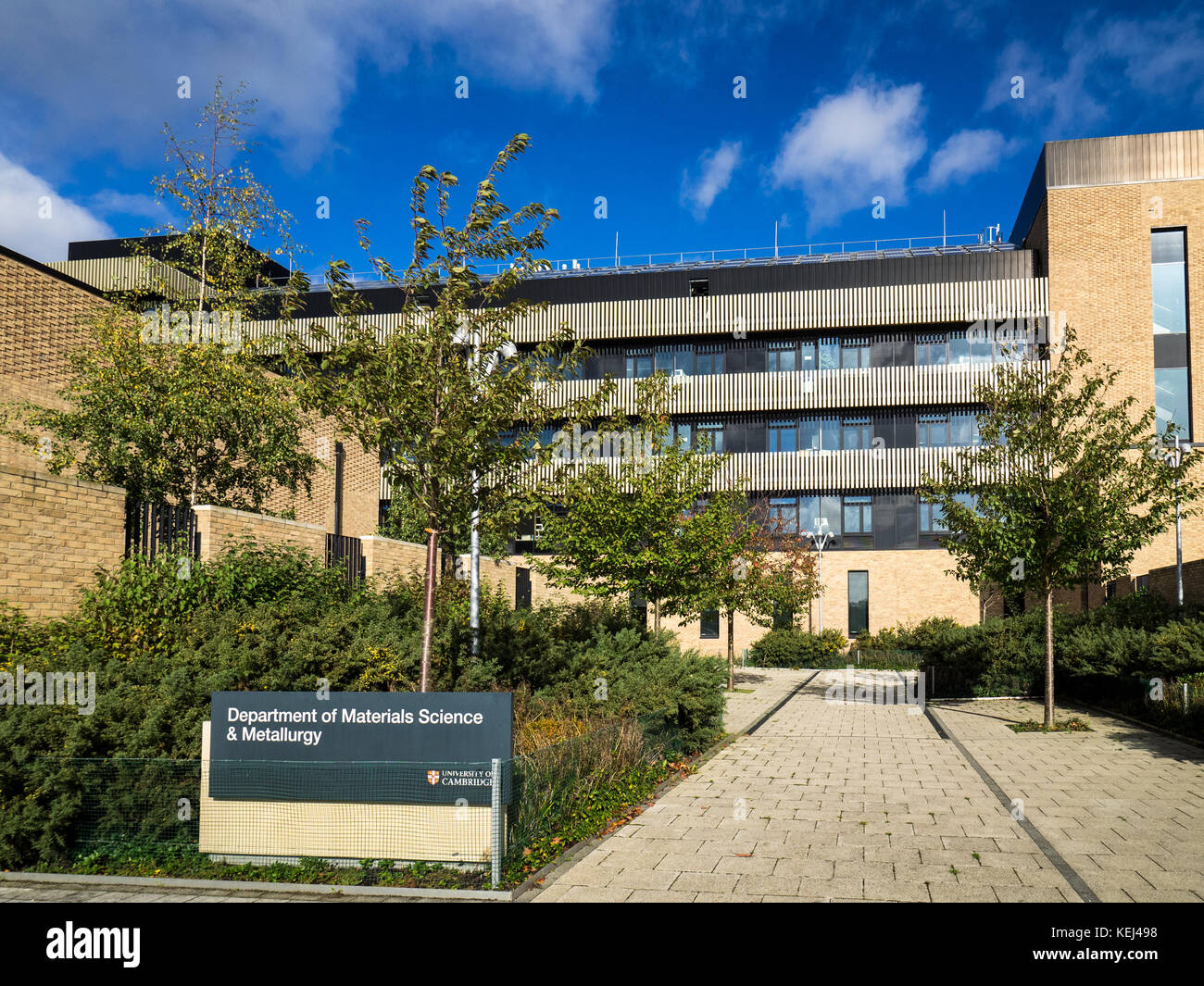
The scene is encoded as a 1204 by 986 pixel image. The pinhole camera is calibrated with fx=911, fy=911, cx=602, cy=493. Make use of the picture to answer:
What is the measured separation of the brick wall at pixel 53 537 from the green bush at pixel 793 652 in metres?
28.9

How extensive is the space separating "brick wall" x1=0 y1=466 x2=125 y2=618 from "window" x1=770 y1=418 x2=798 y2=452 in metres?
32.6

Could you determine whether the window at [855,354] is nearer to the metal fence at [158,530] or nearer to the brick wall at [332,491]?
the brick wall at [332,491]

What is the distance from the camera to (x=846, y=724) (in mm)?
17641

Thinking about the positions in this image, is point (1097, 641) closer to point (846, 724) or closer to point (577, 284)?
point (846, 724)

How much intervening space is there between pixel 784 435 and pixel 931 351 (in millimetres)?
7343

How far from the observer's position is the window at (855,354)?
1608 inches

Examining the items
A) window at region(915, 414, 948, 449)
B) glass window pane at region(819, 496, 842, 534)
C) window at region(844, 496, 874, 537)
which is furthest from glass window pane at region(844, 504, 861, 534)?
window at region(915, 414, 948, 449)

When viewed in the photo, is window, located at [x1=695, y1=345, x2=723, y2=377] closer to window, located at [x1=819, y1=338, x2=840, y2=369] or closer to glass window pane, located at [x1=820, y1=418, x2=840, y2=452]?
window, located at [x1=819, y1=338, x2=840, y2=369]

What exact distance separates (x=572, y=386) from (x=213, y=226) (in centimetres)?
2491

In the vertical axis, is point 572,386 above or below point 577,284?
below

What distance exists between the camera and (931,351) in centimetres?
4016

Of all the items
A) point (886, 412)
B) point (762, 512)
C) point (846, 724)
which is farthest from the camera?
point (886, 412)
